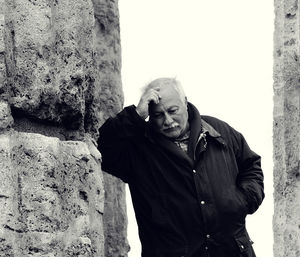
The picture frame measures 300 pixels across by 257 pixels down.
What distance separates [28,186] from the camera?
2070mm

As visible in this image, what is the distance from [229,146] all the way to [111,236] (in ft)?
4.32

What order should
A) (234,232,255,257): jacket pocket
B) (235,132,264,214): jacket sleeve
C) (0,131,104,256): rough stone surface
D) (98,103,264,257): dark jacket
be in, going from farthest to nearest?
1. (235,132,264,214): jacket sleeve
2. (234,232,255,257): jacket pocket
3. (98,103,264,257): dark jacket
4. (0,131,104,256): rough stone surface

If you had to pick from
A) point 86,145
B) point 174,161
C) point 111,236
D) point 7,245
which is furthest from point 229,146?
point 7,245

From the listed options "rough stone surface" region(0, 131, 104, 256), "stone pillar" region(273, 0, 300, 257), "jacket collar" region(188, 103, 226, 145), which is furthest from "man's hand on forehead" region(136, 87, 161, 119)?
"stone pillar" region(273, 0, 300, 257)

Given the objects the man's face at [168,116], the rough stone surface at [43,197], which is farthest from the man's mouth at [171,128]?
the rough stone surface at [43,197]

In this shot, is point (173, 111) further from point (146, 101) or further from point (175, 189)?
point (175, 189)

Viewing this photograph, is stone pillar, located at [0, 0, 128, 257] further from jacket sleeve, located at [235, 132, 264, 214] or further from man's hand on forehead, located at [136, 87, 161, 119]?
jacket sleeve, located at [235, 132, 264, 214]

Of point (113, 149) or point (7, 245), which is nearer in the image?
point (7, 245)

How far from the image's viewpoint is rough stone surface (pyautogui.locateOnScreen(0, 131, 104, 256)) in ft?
6.68

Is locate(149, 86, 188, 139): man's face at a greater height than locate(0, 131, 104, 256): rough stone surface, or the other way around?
locate(149, 86, 188, 139): man's face

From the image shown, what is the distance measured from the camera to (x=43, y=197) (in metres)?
2.08

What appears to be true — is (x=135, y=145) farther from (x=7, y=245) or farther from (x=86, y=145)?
(x=7, y=245)

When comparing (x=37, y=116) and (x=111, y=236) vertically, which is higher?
(x=37, y=116)

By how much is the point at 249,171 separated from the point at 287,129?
1809 mm
